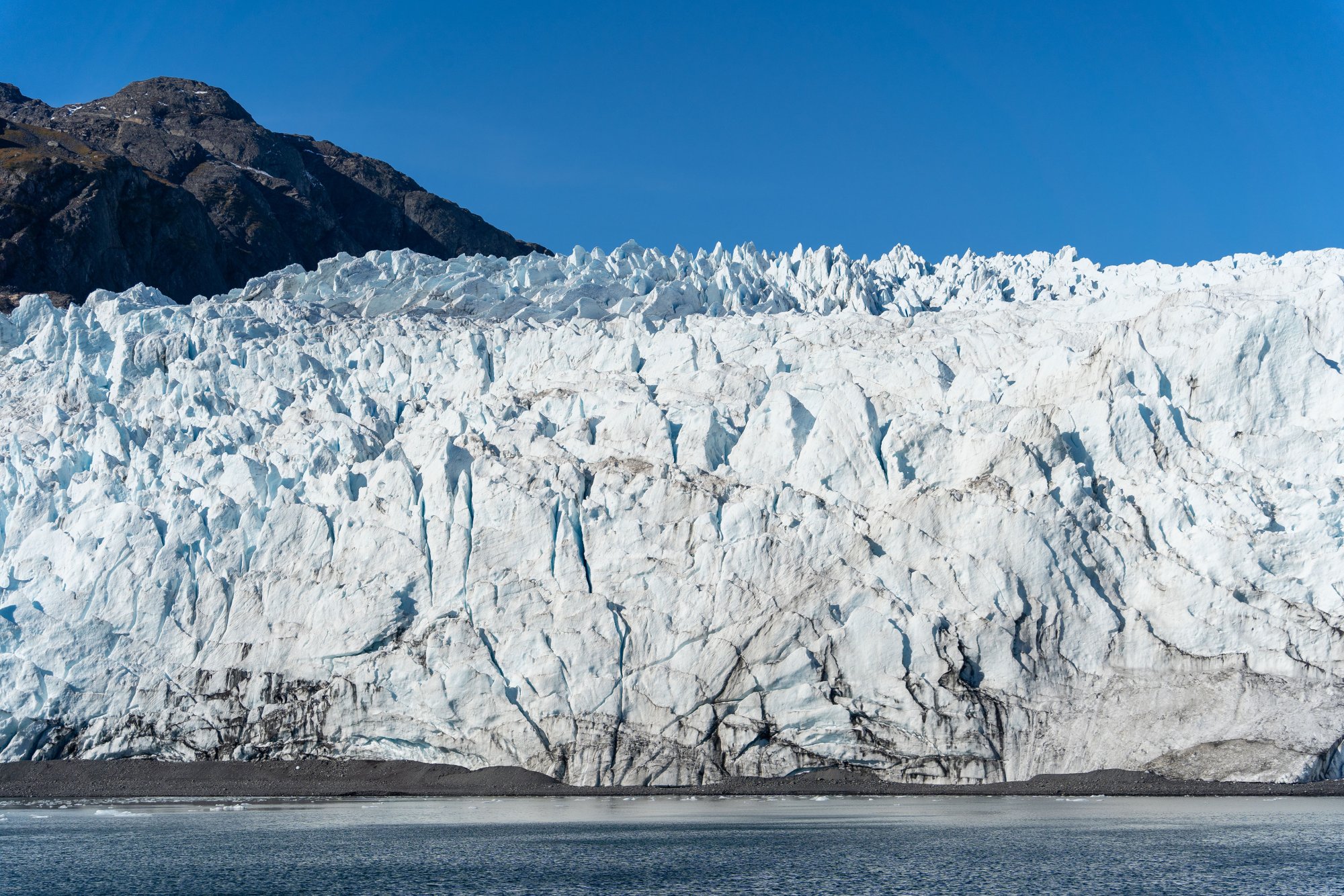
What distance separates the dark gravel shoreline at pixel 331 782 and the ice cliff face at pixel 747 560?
538 mm

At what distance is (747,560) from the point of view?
43.5 metres

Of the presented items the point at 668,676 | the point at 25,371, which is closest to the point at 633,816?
the point at 668,676

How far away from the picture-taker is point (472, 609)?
147 feet

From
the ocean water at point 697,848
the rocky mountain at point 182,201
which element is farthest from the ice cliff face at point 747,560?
the rocky mountain at point 182,201

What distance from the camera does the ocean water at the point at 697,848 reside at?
26.4 metres

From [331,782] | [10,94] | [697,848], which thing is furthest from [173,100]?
[697,848]

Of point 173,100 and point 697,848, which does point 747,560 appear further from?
point 173,100

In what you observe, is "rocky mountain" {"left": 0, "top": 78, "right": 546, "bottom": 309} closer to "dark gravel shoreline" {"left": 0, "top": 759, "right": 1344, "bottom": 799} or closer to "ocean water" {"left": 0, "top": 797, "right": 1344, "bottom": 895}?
"dark gravel shoreline" {"left": 0, "top": 759, "right": 1344, "bottom": 799}

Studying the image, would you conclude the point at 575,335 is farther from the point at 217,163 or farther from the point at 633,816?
the point at 217,163

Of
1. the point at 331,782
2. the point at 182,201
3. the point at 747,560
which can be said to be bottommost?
the point at 331,782

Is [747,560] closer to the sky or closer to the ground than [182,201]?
closer to the ground

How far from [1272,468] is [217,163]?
3788 inches

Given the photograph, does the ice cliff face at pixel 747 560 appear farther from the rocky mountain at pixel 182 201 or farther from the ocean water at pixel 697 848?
the rocky mountain at pixel 182 201

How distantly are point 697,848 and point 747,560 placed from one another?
13.7 meters
